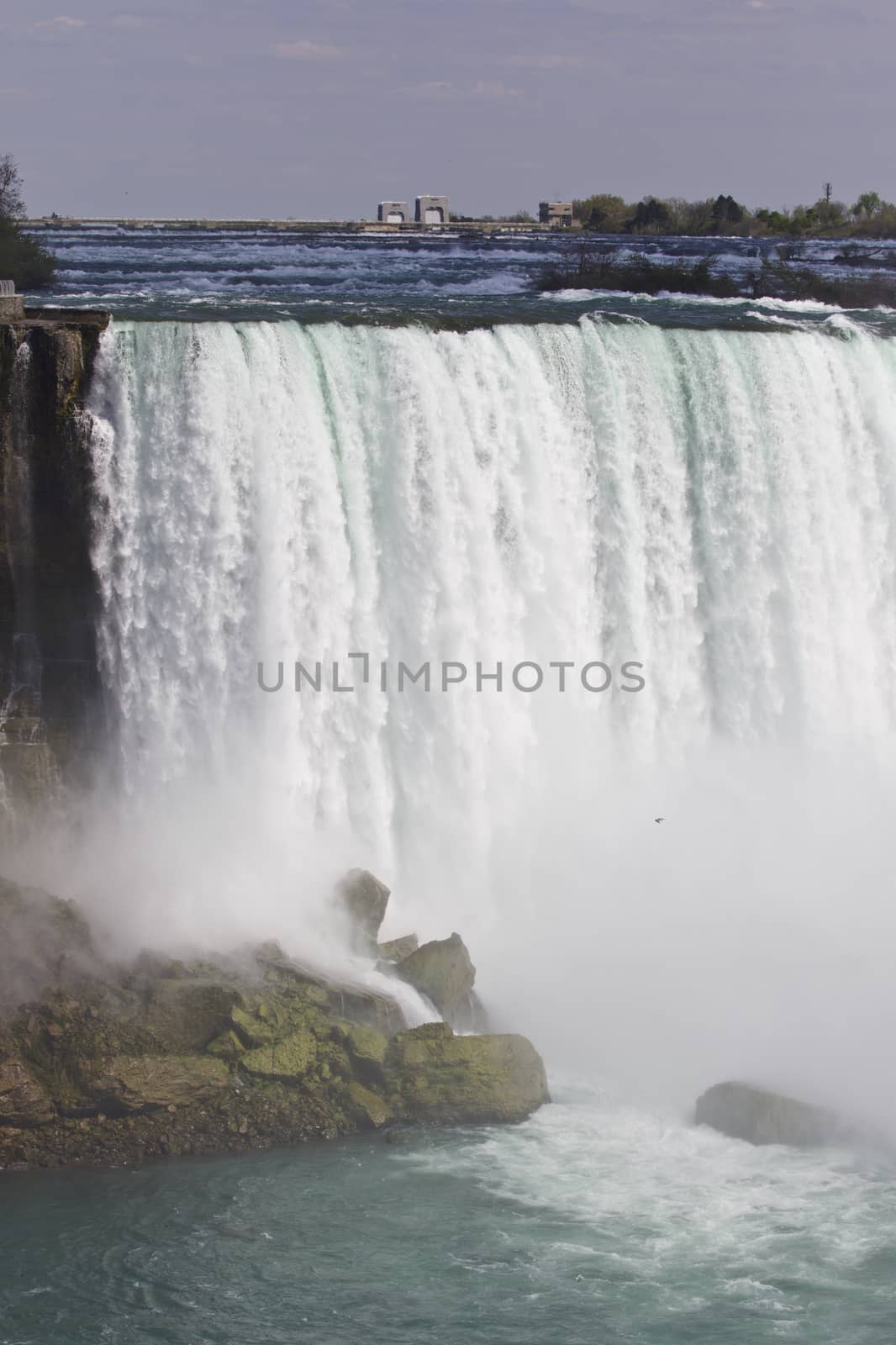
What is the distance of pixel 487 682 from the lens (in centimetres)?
2239

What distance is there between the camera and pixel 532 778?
2259 centimetres

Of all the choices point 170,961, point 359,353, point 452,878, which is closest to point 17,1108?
point 170,961

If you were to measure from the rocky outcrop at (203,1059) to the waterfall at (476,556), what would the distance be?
3460 mm

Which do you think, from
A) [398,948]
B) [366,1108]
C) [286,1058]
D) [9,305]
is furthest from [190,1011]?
[9,305]

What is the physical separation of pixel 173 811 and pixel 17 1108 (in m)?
4.90

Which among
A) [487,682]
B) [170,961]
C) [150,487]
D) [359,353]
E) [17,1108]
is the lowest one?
[17,1108]

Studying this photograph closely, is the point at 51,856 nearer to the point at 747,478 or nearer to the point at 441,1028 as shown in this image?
the point at 441,1028

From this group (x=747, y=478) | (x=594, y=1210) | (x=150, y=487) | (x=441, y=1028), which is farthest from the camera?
(x=747, y=478)

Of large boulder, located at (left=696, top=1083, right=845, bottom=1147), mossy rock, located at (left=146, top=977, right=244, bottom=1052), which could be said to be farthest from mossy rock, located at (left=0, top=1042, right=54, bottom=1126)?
large boulder, located at (left=696, top=1083, right=845, bottom=1147)

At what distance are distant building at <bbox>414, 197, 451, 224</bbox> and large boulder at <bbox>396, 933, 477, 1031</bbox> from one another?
73.3 metres

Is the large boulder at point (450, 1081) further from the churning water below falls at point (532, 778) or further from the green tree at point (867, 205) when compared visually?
the green tree at point (867, 205)

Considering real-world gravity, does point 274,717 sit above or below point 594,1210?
above

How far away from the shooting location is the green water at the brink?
14.2m

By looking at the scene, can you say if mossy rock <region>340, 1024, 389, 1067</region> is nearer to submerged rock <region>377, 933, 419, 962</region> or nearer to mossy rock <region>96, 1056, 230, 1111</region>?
mossy rock <region>96, 1056, 230, 1111</region>
